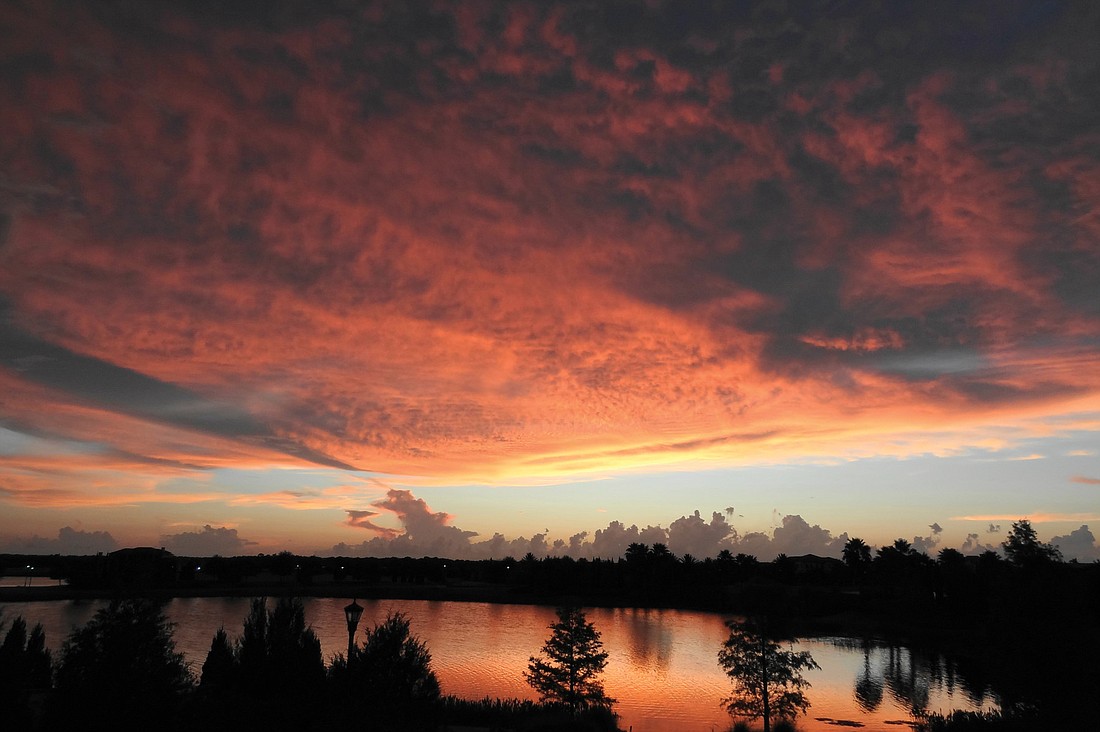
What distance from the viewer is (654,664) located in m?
81.8

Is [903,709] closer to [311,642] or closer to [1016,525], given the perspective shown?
[1016,525]

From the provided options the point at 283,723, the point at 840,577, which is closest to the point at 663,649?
the point at 283,723

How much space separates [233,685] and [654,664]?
2352 inches

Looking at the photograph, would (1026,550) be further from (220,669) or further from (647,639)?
(647,639)

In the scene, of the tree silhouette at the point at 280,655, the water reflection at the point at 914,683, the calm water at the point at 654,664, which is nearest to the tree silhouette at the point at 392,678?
the tree silhouette at the point at 280,655

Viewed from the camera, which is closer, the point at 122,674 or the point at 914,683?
the point at 122,674

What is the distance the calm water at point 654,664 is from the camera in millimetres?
58188

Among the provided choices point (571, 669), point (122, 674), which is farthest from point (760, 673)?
point (122, 674)

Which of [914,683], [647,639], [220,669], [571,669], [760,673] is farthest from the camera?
[647,639]

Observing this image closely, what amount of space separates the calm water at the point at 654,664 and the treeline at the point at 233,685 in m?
8.06

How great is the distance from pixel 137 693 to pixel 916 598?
137 metres

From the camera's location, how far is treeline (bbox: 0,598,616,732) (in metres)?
20.5

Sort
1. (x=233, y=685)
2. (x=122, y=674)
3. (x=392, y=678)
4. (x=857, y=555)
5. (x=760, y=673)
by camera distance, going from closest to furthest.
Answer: (x=122, y=674), (x=392, y=678), (x=233, y=685), (x=760, y=673), (x=857, y=555)

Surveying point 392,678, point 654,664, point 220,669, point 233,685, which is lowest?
point 654,664
